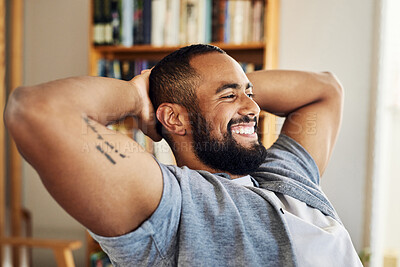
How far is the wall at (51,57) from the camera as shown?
276 centimetres

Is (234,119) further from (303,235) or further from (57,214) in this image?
(57,214)

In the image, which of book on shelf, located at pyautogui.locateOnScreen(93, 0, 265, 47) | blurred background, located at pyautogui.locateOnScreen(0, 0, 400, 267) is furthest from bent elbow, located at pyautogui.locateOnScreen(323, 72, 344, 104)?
blurred background, located at pyautogui.locateOnScreen(0, 0, 400, 267)

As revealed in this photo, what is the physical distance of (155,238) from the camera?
2.57 ft

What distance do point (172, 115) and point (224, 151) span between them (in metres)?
0.15

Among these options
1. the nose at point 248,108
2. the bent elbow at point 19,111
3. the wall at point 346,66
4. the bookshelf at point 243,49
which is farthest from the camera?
the wall at point 346,66

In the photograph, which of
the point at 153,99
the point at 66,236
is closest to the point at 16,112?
the point at 153,99

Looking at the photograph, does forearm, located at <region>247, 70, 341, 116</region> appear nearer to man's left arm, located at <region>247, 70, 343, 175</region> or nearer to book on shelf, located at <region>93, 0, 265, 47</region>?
Answer: man's left arm, located at <region>247, 70, 343, 175</region>

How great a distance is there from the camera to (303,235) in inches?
34.8

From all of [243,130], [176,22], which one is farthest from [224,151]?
[176,22]

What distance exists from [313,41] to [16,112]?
2.01 metres

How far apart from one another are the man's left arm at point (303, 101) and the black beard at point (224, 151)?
10.0 inches

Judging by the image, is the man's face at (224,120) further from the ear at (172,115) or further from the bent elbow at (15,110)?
the bent elbow at (15,110)

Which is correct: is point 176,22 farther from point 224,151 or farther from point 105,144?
point 105,144

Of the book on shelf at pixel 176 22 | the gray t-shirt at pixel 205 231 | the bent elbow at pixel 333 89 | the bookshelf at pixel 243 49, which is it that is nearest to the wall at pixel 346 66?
the bookshelf at pixel 243 49
